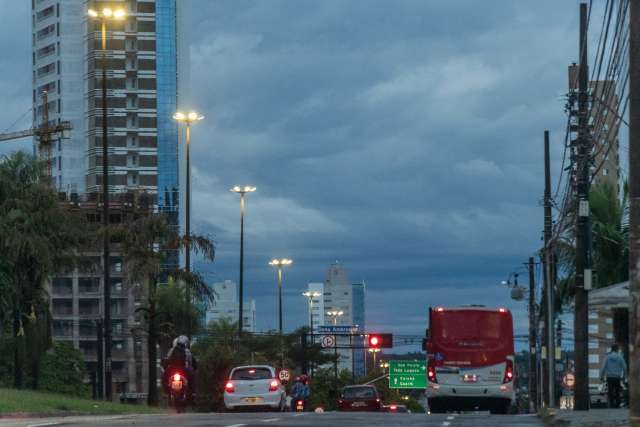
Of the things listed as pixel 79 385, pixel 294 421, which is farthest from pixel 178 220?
pixel 294 421

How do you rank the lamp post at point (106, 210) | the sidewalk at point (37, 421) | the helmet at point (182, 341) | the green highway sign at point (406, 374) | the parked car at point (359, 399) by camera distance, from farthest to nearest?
the green highway sign at point (406, 374) → the parked car at point (359, 399) → the lamp post at point (106, 210) → the helmet at point (182, 341) → the sidewalk at point (37, 421)

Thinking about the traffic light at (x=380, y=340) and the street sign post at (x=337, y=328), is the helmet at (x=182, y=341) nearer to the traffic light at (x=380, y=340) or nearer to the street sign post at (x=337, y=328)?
the traffic light at (x=380, y=340)

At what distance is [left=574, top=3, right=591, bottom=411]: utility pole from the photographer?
33.3 metres

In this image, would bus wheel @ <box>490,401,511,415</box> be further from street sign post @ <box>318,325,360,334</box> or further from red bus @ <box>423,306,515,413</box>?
street sign post @ <box>318,325,360,334</box>

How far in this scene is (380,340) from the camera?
88812mm

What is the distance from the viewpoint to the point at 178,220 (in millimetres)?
161250

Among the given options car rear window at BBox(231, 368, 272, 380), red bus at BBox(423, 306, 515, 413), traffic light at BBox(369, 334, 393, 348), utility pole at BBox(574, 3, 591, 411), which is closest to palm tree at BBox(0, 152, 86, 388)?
car rear window at BBox(231, 368, 272, 380)

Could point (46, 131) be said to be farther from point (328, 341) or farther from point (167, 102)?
point (328, 341)

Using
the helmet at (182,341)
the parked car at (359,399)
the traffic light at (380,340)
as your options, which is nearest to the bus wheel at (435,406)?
the helmet at (182,341)

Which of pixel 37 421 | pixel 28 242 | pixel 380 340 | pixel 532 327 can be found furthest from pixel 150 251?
pixel 532 327

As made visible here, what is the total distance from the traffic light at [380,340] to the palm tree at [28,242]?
119ft

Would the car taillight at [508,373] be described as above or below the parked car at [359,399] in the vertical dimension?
above

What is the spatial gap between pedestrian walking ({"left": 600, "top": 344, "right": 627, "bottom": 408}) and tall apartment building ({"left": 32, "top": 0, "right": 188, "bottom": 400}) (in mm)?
115573

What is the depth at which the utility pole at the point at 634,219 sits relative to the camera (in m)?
18.2
